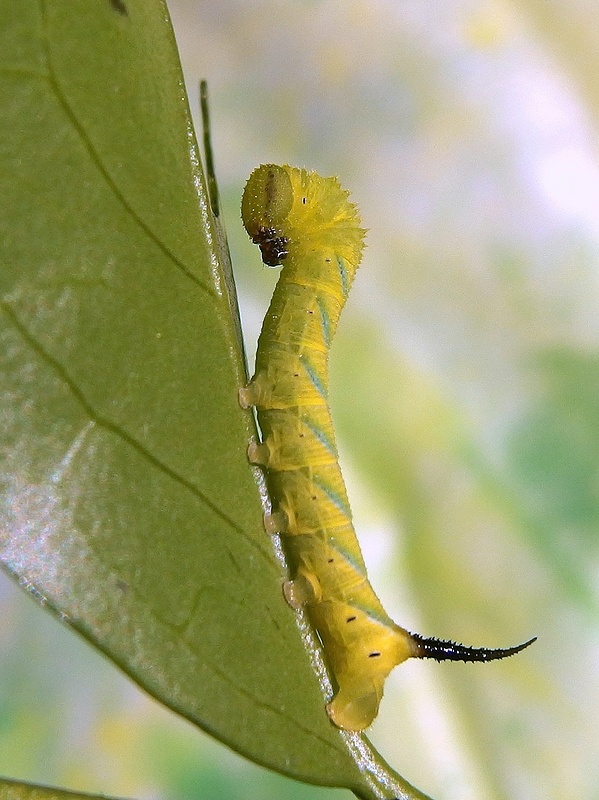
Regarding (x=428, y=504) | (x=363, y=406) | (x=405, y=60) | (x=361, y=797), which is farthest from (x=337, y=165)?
(x=361, y=797)

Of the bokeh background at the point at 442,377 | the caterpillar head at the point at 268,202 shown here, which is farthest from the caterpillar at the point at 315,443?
the bokeh background at the point at 442,377

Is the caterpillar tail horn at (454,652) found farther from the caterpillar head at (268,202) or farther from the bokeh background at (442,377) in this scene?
the bokeh background at (442,377)

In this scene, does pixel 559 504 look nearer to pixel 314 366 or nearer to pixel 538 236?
pixel 538 236

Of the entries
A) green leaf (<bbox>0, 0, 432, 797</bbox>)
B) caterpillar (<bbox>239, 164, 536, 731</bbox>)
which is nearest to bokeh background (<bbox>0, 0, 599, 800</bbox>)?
caterpillar (<bbox>239, 164, 536, 731</bbox>)

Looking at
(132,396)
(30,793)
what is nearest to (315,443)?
(132,396)

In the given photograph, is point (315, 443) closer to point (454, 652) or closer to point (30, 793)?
point (454, 652)
